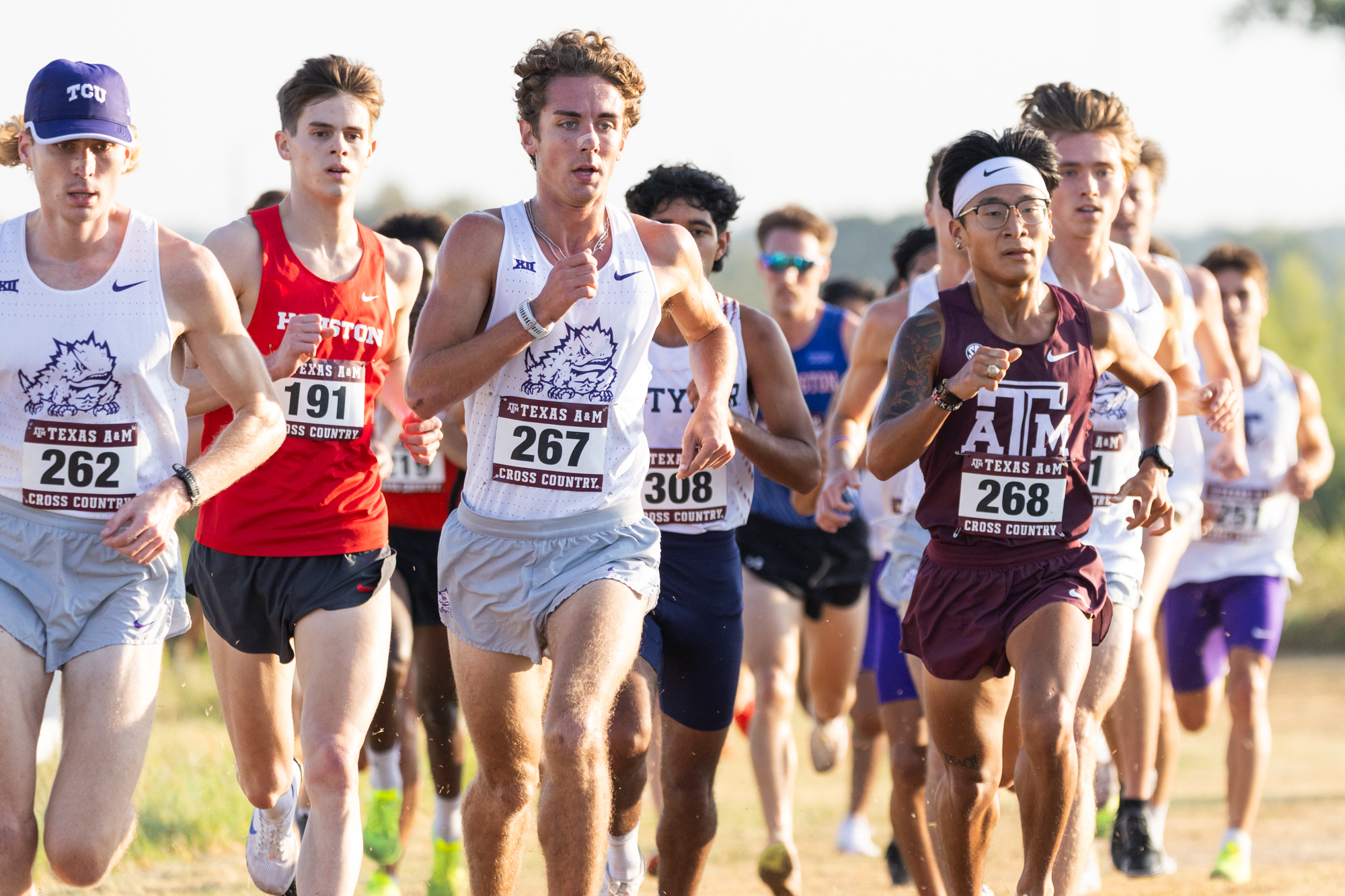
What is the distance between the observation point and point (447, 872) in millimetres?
7031

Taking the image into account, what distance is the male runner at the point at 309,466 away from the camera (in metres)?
5.18

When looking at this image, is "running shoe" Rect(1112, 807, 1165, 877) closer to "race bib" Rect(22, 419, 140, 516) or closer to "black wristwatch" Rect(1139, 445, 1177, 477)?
"black wristwatch" Rect(1139, 445, 1177, 477)

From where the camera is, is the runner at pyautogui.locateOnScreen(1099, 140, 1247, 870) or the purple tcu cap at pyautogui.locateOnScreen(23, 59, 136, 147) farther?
the runner at pyautogui.locateOnScreen(1099, 140, 1247, 870)

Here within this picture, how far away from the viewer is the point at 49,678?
4414 millimetres

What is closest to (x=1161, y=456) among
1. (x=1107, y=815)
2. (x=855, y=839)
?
(x=1107, y=815)

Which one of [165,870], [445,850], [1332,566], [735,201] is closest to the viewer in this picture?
[735,201]

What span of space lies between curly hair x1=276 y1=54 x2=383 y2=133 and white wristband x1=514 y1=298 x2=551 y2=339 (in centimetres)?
157

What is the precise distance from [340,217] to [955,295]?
2.03 meters

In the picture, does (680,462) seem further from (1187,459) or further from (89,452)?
(1187,459)

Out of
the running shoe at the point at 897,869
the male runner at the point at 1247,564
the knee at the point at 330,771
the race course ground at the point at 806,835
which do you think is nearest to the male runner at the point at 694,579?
the knee at the point at 330,771

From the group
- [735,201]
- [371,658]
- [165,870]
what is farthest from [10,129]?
[165,870]

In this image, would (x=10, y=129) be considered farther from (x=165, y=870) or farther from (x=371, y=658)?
(x=165, y=870)

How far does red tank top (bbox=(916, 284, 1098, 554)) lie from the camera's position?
5113mm

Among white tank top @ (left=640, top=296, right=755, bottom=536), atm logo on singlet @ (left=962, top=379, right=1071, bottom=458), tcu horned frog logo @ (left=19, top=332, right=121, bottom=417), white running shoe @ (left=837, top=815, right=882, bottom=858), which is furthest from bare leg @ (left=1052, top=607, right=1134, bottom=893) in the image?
white running shoe @ (left=837, top=815, right=882, bottom=858)
